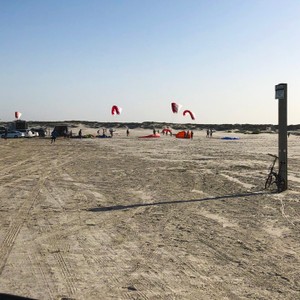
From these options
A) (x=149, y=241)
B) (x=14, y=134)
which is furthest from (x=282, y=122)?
(x=14, y=134)

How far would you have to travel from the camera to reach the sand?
4.65 metres

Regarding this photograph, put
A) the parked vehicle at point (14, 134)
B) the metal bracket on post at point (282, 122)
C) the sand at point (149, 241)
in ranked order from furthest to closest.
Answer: the parked vehicle at point (14, 134)
the metal bracket on post at point (282, 122)
the sand at point (149, 241)

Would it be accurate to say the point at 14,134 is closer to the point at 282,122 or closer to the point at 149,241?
the point at 282,122

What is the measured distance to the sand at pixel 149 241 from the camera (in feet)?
15.3

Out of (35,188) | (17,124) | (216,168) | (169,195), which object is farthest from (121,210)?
(17,124)

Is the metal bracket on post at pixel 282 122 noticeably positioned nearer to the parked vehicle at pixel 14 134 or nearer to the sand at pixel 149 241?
the sand at pixel 149 241

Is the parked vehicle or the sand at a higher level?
the parked vehicle

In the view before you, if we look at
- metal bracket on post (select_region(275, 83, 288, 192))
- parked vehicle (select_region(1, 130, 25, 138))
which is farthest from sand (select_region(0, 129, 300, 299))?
parked vehicle (select_region(1, 130, 25, 138))

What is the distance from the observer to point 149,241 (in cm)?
646

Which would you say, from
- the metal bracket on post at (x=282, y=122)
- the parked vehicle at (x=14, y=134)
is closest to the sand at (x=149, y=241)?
the metal bracket on post at (x=282, y=122)

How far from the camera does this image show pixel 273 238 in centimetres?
668

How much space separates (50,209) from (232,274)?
15.9 ft

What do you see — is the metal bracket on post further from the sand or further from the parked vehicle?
the parked vehicle

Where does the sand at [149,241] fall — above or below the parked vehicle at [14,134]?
below
